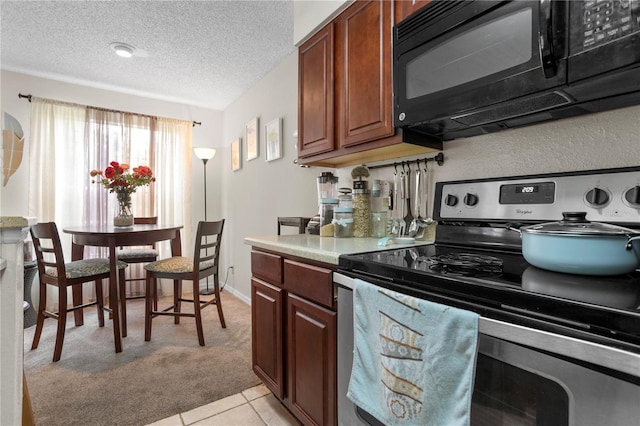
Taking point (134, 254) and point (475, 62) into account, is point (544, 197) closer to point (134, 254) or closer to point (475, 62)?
point (475, 62)

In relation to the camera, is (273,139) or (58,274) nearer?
(58,274)

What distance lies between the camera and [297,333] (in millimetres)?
1338

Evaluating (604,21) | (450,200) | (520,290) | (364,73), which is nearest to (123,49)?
(364,73)

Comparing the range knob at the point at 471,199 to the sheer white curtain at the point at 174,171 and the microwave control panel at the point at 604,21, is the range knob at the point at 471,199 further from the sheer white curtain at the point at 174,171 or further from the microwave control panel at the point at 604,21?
the sheer white curtain at the point at 174,171

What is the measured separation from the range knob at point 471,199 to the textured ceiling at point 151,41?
1.77 metres

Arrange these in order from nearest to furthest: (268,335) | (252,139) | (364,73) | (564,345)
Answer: (564,345) → (364,73) → (268,335) → (252,139)

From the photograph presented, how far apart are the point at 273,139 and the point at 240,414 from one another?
86.0 inches

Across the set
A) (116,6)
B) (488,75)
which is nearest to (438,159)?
(488,75)

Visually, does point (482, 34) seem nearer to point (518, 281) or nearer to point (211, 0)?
point (518, 281)

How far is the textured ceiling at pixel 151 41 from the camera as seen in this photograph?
81.7 inches

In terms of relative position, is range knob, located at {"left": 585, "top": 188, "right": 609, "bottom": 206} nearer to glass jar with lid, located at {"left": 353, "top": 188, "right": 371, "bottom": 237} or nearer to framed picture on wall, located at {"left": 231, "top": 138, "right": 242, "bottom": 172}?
glass jar with lid, located at {"left": 353, "top": 188, "right": 371, "bottom": 237}

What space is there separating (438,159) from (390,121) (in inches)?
12.4

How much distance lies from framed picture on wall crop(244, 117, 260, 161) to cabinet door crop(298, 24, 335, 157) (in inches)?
56.9

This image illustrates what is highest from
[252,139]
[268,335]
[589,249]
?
[252,139]
